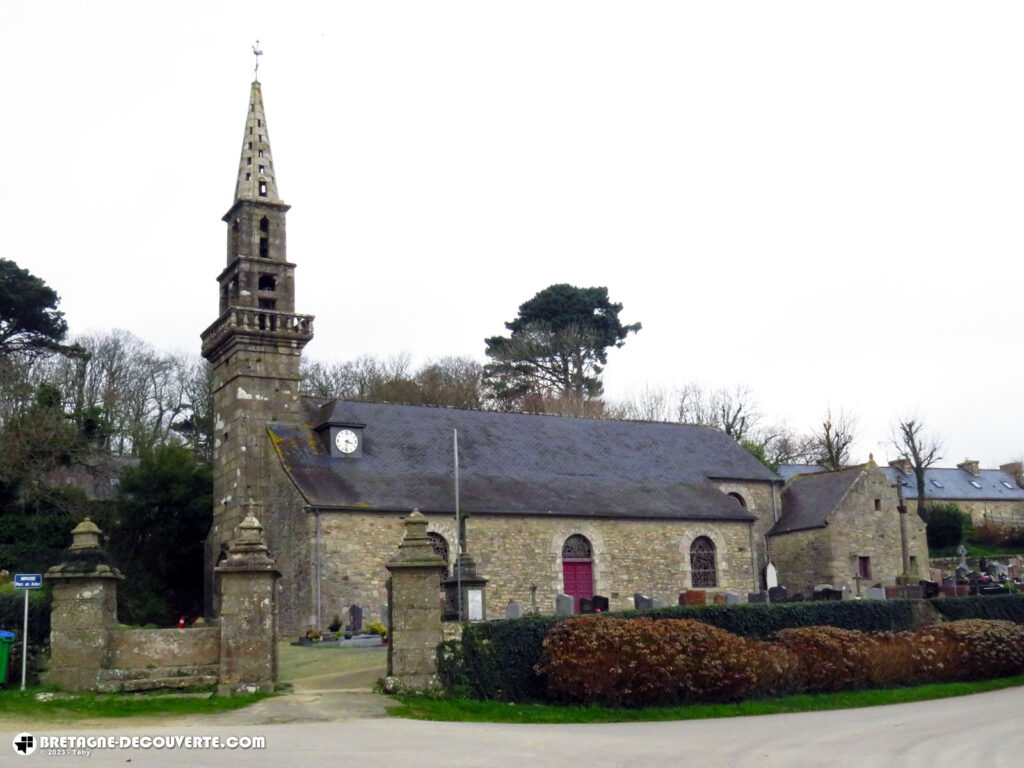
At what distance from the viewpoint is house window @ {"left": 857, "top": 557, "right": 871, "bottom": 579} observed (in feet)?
110

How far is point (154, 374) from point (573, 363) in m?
22.1

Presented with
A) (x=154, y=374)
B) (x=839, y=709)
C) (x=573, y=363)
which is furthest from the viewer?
(x=573, y=363)

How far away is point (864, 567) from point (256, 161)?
22.7 m

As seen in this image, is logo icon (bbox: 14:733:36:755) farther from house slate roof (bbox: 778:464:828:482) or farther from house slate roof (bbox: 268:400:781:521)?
house slate roof (bbox: 778:464:828:482)

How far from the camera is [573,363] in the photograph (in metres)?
60.2

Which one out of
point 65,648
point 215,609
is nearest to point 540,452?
point 215,609

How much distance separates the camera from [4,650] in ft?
53.4

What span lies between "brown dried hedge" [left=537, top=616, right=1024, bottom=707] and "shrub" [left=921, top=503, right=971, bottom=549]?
3195 centimetres

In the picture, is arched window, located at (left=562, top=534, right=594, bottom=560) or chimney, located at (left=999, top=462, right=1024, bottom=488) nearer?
arched window, located at (left=562, top=534, right=594, bottom=560)

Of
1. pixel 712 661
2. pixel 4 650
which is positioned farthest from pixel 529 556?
pixel 4 650

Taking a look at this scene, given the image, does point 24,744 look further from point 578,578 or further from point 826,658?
point 578,578

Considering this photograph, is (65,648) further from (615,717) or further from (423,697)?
(615,717)

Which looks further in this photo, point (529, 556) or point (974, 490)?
point (974, 490)

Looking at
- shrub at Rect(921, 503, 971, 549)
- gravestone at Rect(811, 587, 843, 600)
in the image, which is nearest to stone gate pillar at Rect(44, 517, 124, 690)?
gravestone at Rect(811, 587, 843, 600)
